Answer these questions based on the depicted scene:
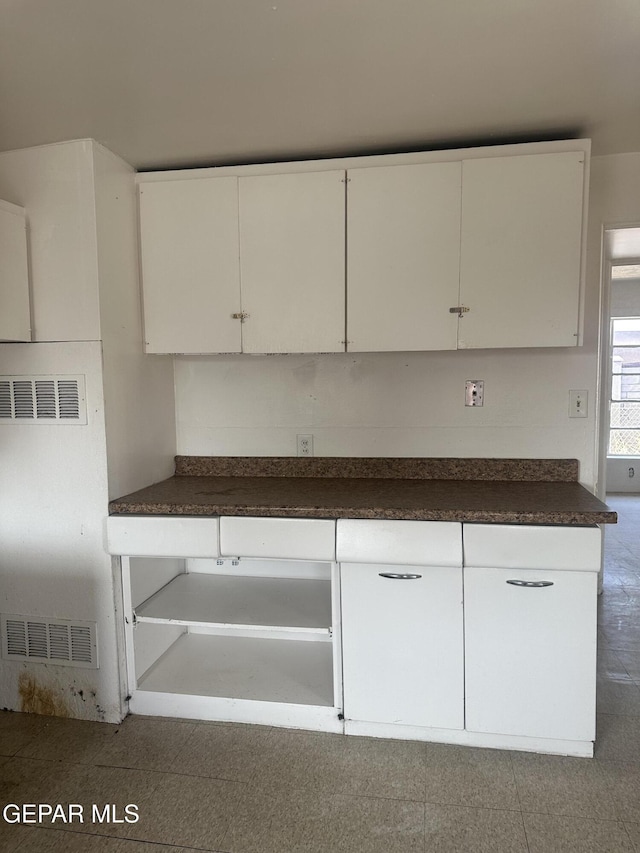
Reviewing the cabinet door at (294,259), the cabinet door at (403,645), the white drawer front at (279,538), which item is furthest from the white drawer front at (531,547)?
the cabinet door at (294,259)

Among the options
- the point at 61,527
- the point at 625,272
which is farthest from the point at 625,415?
the point at 61,527

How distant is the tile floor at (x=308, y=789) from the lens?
1496 millimetres

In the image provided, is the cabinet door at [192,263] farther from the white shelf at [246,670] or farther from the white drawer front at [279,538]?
the white shelf at [246,670]

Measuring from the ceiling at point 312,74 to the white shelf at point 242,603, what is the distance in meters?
1.86

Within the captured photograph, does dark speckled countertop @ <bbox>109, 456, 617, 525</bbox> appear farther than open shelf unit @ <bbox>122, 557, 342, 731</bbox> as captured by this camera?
No

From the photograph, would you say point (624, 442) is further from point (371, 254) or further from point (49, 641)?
point (49, 641)

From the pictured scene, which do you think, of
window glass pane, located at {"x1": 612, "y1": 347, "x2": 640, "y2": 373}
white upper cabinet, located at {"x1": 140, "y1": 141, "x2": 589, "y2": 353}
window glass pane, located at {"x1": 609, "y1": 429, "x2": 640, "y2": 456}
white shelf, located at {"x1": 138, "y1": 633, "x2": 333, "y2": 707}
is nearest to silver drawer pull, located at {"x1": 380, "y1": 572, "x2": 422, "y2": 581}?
white shelf, located at {"x1": 138, "y1": 633, "x2": 333, "y2": 707}

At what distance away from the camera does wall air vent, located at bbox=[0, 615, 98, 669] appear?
2.04m

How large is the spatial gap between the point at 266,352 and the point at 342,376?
419 mm

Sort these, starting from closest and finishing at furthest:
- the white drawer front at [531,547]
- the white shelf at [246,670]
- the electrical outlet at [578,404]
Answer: the white drawer front at [531,547] → the white shelf at [246,670] → the electrical outlet at [578,404]

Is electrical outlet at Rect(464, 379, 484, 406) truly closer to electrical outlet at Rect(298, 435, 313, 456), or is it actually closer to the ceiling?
electrical outlet at Rect(298, 435, 313, 456)

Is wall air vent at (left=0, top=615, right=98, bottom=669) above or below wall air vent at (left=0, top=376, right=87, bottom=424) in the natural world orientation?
below

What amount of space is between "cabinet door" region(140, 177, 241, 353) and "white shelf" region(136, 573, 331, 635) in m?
1.07

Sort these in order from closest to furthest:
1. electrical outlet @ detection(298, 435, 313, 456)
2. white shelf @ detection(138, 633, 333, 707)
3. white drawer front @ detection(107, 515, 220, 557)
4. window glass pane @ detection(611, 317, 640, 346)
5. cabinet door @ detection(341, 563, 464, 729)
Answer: cabinet door @ detection(341, 563, 464, 729) → white drawer front @ detection(107, 515, 220, 557) → white shelf @ detection(138, 633, 333, 707) → electrical outlet @ detection(298, 435, 313, 456) → window glass pane @ detection(611, 317, 640, 346)
